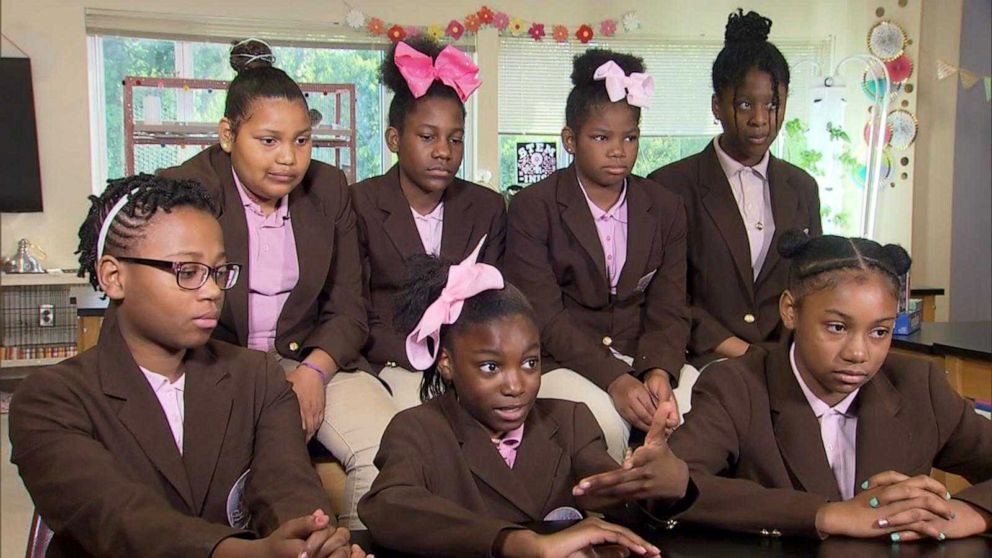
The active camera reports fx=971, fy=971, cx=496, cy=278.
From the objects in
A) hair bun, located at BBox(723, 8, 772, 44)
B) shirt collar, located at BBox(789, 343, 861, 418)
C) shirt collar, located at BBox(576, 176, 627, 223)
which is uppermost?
hair bun, located at BBox(723, 8, 772, 44)

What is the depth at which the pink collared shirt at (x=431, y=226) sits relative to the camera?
2716mm

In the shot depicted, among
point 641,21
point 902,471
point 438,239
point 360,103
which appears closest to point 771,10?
point 641,21

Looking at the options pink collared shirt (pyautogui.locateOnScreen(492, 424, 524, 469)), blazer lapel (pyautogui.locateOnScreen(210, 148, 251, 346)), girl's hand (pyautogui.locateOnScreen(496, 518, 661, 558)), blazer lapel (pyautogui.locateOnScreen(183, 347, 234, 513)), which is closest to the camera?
girl's hand (pyautogui.locateOnScreen(496, 518, 661, 558))

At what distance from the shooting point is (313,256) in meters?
2.43

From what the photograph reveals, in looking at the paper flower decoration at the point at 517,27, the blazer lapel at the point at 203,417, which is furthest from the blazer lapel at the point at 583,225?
the paper flower decoration at the point at 517,27

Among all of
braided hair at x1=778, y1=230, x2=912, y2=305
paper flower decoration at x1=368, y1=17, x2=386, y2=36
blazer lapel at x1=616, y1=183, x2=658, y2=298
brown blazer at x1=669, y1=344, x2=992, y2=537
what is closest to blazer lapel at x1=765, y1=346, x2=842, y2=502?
brown blazer at x1=669, y1=344, x2=992, y2=537

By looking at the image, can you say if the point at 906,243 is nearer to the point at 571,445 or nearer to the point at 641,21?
the point at 641,21

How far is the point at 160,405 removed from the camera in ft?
5.39

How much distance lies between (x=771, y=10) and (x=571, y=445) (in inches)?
230

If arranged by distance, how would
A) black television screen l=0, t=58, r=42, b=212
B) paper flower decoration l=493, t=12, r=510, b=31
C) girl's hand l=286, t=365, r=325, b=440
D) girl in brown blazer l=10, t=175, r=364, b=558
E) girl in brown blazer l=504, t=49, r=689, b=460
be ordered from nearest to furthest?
girl in brown blazer l=10, t=175, r=364, b=558
girl's hand l=286, t=365, r=325, b=440
girl in brown blazer l=504, t=49, r=689, b=460
black television screen l=0, t=58, r=42, b=212
paper flower decoration l=493, t=12, r=510, b=31

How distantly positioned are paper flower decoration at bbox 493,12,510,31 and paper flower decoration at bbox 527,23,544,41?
163mm

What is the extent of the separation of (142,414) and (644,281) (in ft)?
5.01

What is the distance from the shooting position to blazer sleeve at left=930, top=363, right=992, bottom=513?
1.73 metres

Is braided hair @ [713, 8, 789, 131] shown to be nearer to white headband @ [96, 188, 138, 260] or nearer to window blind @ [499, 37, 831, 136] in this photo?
white headband @ [96, 188, 138, 260]
